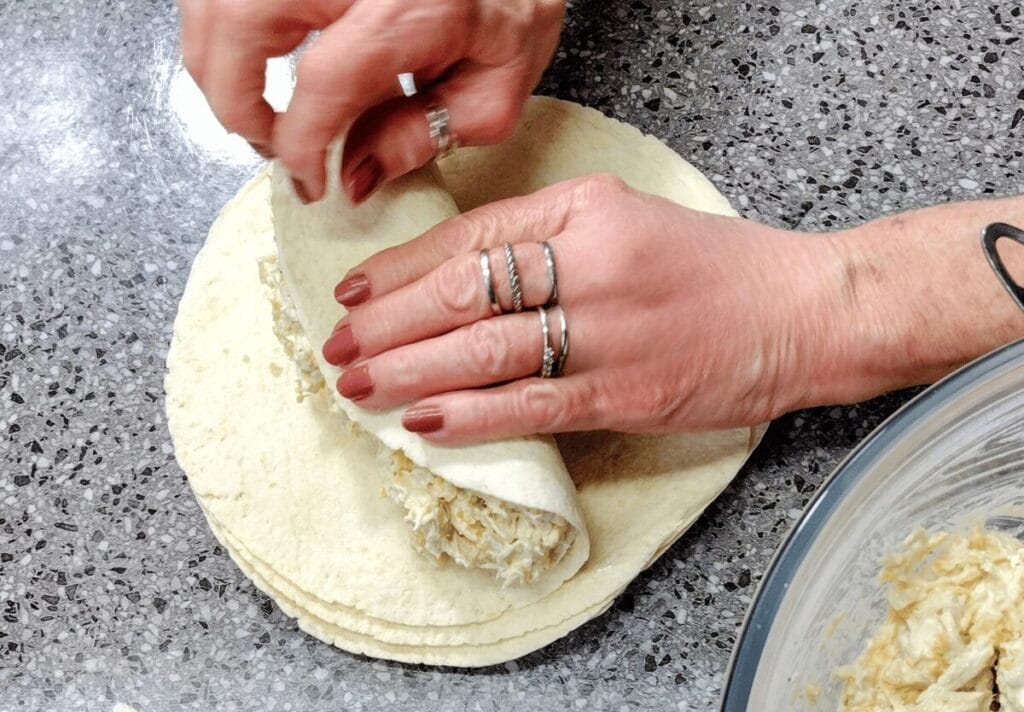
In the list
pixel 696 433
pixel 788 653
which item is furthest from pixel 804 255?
pixel 788 653

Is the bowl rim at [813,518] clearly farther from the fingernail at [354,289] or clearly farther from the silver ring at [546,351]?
the fingernail at [354,289]

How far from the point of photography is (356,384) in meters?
0.98

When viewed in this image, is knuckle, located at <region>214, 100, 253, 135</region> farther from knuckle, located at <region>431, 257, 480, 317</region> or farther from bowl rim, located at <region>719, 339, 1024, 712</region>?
bowl rim, located at <region>719, 339, 1024, 712</region>

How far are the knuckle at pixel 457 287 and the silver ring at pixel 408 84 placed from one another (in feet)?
0.70

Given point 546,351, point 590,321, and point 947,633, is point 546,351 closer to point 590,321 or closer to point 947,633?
point 590,321

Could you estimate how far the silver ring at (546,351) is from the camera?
0.94 metres

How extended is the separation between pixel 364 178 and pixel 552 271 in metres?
0.24

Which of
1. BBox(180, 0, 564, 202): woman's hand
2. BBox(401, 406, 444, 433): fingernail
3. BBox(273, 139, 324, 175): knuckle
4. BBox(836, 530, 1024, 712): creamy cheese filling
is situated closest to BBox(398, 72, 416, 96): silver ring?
BBox(180, 0, 564, 202): woman's hand

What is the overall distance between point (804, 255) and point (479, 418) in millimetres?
422

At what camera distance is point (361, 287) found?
1.00 m

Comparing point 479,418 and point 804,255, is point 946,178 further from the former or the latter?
point 479,418

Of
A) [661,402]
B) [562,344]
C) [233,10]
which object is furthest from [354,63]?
[661,402]

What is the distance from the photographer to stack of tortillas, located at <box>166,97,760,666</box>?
1.06 m

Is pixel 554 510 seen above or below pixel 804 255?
below
